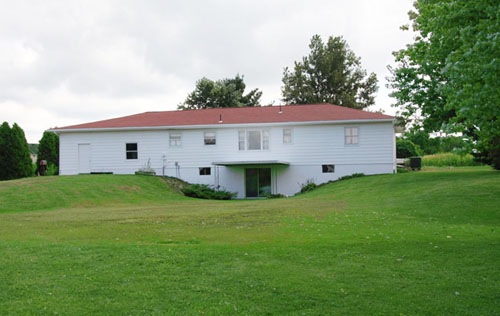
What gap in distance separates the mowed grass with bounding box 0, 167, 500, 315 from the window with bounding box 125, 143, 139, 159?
17.4m

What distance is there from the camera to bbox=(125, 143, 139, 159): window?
32.0 m

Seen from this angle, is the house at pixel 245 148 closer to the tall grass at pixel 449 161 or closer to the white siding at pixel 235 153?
the white siding at pixel 235 153

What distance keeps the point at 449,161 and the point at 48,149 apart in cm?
3148

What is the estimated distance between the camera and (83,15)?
72.7 ft

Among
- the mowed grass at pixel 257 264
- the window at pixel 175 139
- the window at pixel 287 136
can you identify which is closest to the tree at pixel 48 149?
the window at pixel 175 139

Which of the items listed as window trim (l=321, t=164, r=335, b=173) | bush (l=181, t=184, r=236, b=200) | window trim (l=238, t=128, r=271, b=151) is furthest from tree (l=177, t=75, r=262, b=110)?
bush (l=181, t=184, r=236, b=200)

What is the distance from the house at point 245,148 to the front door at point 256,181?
6 cm

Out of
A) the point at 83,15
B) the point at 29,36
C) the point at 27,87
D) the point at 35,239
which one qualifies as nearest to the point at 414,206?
the point at 35,239

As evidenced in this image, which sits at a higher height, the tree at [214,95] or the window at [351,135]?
the tree at [214,95]

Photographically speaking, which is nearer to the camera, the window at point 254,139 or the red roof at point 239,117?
the red roof at point 239,117

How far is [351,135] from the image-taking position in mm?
30234

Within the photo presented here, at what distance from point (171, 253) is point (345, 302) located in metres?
3.52

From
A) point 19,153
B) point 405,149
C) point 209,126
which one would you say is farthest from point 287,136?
point 405,149

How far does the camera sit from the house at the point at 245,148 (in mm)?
30062
